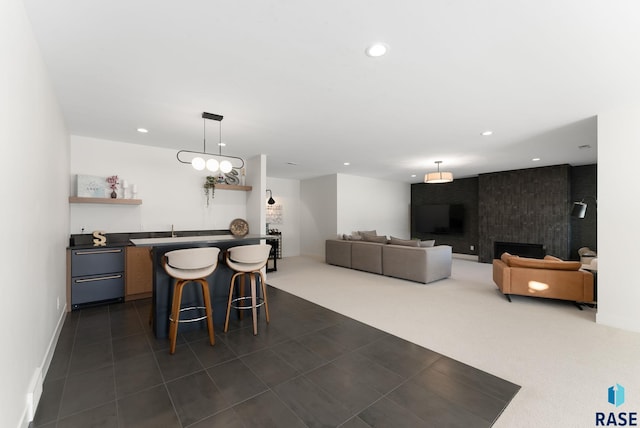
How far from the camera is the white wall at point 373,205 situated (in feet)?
26.6

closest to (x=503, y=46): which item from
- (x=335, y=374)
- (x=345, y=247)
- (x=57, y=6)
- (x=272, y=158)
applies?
(x=335, y=374)

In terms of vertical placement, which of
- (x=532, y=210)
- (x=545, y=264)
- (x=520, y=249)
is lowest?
(x=520, y=249)

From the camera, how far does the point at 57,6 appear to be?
1.67m

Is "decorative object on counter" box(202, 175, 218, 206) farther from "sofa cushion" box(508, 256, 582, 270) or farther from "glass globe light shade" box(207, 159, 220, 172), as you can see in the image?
"sofa cushion" box(508, 256, 582, 270)

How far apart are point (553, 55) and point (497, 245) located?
21.1 ft

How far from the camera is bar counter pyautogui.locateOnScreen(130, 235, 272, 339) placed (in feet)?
9.57

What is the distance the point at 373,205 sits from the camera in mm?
8914

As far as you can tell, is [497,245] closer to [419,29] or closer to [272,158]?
[272,158]

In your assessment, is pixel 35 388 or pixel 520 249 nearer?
pixel 35 388

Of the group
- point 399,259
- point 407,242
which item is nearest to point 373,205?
point 407,242

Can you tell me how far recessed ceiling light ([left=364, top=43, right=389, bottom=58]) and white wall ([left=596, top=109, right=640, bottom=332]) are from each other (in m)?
3.14

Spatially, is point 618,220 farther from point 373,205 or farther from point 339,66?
point 373,205

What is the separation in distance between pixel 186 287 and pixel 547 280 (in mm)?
4886

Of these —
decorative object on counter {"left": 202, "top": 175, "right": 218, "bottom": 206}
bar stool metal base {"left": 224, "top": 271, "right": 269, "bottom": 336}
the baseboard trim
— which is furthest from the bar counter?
decorative object on counter {"left": 202, "top": 175, "right": 218, "bottom": 206}
